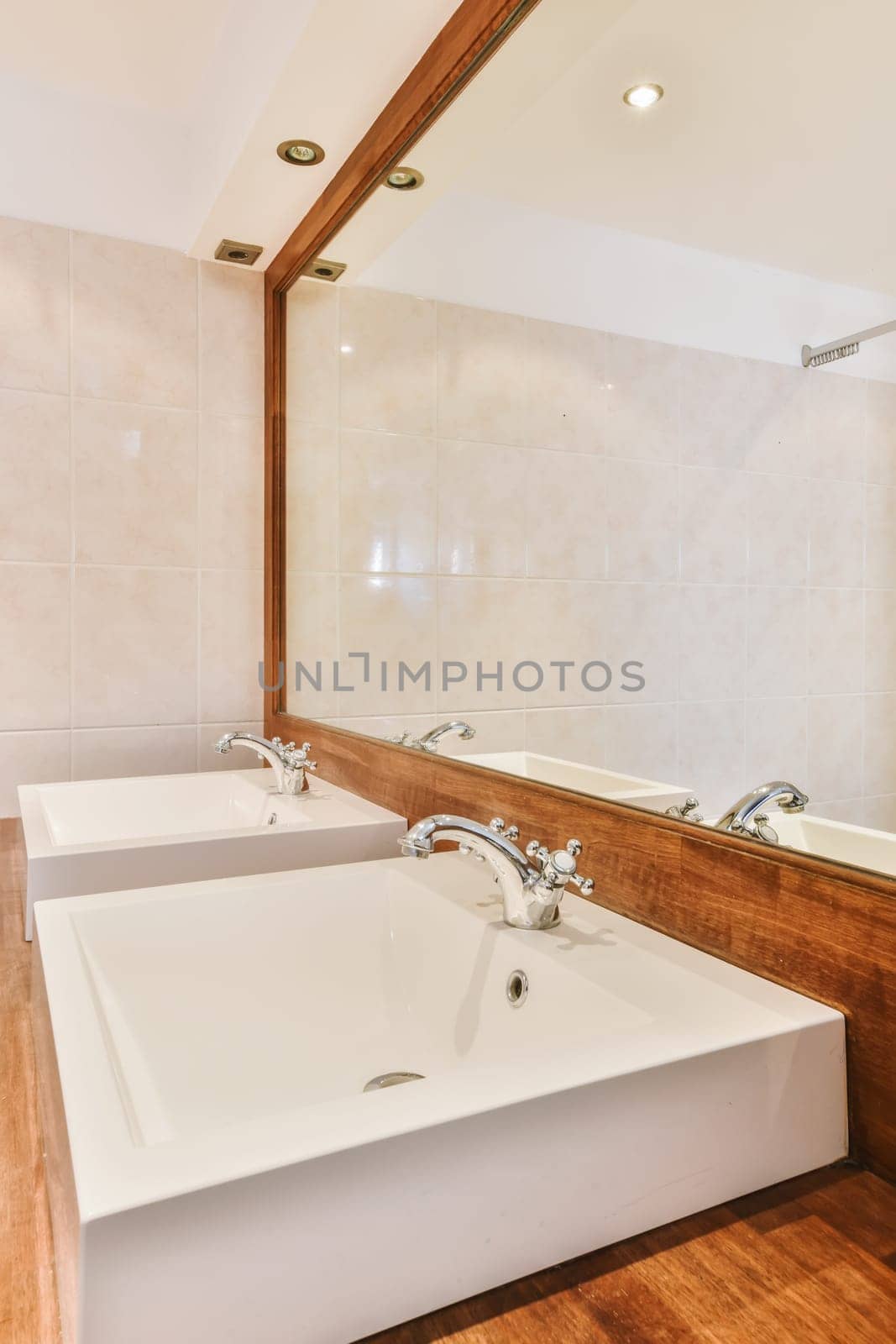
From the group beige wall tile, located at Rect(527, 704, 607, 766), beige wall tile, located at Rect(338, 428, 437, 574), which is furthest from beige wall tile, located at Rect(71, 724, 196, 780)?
beige wall tile, located at Rect(527, 704, 607, 766)

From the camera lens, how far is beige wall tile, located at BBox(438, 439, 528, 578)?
1.26 meters

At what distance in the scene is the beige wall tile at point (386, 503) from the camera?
1.54 metres

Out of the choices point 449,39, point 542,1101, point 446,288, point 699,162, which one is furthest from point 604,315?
point 542,1101

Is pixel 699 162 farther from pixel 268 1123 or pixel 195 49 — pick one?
pixel 195 49

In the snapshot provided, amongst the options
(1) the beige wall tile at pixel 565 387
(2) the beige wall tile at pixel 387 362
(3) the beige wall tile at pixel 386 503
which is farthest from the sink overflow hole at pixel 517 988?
(2) the beige wall tile at pixel 387 362

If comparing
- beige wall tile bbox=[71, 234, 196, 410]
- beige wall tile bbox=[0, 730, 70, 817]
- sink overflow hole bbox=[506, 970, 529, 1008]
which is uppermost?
beige wall tile bbox=[71, 234, 196, 410]

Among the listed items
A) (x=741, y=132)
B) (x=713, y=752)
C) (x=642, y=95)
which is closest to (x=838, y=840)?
(x=713, y=752)

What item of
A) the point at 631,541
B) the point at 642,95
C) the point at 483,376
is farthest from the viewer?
the point at 483,376

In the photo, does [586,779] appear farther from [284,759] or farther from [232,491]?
[232,491]

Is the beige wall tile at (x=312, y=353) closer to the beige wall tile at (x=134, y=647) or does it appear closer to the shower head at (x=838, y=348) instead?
the beige wall tile at (x=134, y=647)

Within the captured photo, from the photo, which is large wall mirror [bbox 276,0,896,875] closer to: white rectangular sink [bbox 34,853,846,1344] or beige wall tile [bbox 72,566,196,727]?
white rectangular sink [bbox 34,853,846,1344]

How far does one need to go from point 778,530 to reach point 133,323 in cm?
170

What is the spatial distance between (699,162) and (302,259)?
128 cm

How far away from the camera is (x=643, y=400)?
100 cm
